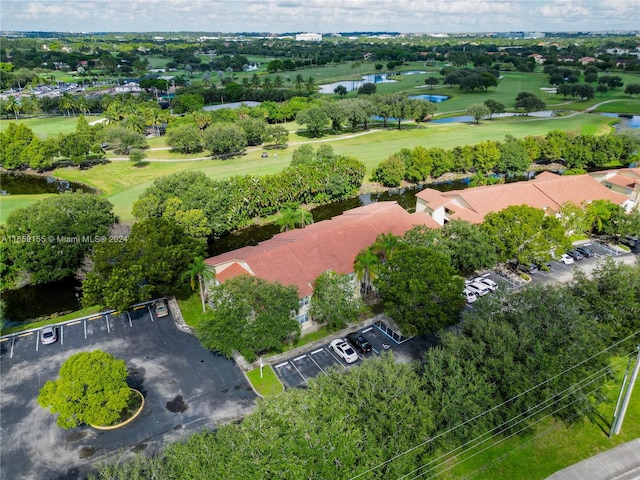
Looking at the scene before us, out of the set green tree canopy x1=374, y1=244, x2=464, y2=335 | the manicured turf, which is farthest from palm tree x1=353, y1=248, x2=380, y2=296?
the manicured turf

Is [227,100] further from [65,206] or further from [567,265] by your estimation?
[567,265]

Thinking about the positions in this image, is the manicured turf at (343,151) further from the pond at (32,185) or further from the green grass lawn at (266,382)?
the green grass lawn at (266,382)

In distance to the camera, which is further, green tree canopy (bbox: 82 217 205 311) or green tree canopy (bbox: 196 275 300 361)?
green tree canopy (bbox: 82 217 205 311)

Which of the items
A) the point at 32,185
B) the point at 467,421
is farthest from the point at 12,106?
the point at 467,421

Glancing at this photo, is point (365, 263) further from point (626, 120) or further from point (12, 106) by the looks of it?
point (12, 106)

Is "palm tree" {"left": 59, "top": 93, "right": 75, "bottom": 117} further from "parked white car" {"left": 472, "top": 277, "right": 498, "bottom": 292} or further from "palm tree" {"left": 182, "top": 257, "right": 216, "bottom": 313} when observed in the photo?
"parked white car" {"left": 472, "top": 277, "right": 498, "bottom": 292}

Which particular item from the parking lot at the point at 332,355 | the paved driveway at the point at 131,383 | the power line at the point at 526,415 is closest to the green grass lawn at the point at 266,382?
the parking lot at the point at 332,355

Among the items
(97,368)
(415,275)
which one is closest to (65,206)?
(97,368)
